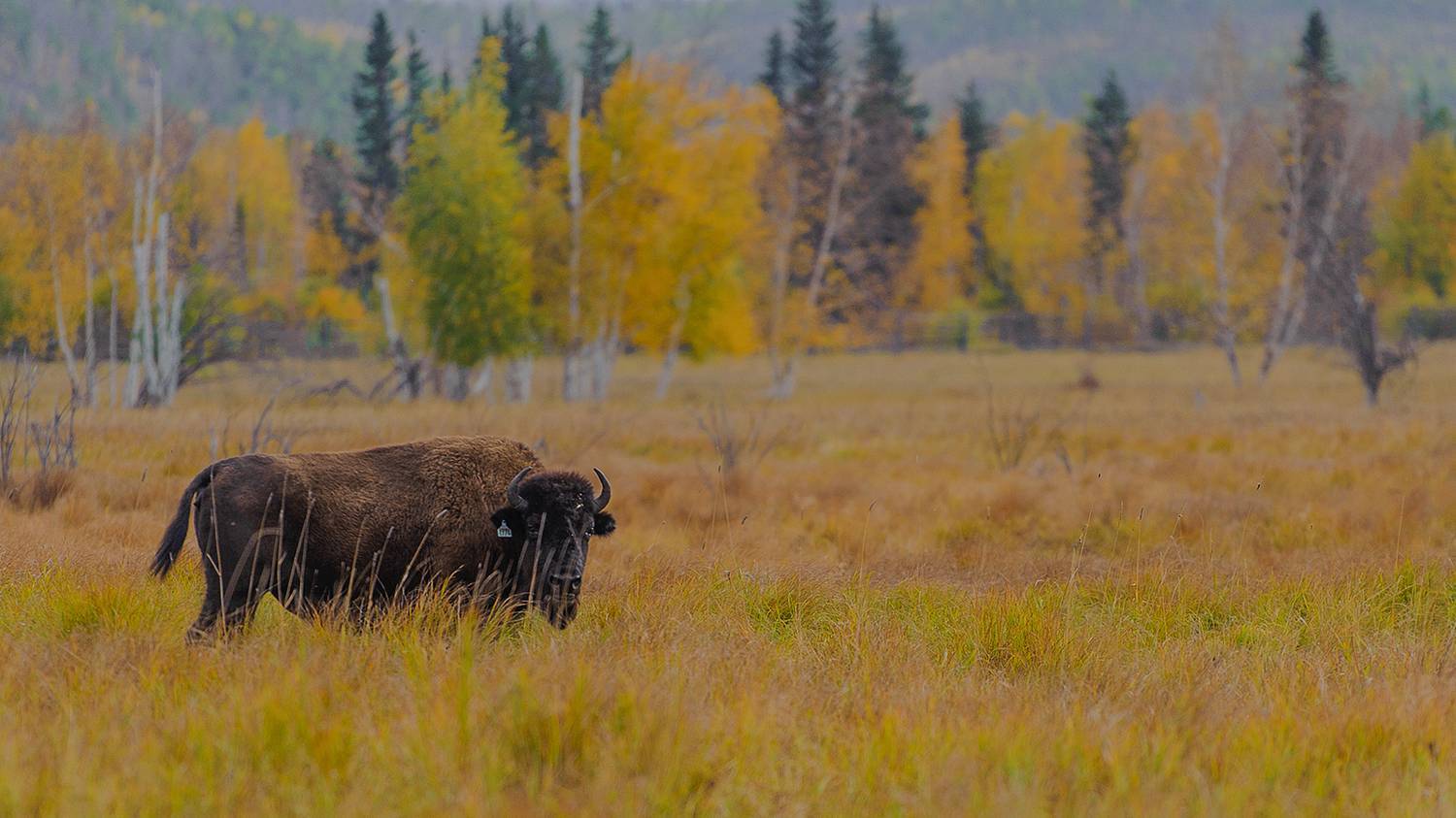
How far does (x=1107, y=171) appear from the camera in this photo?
61156 mm

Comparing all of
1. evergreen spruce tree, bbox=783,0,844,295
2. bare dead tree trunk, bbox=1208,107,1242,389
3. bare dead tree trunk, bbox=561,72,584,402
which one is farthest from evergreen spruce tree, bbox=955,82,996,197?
bare dead tree trunk, bbox=561,72,584,402

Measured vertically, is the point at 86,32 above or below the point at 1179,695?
above

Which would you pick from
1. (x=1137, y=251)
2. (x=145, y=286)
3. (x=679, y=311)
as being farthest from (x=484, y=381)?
(x=1137, y=251)

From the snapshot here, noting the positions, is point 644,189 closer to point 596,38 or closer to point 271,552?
point 596,38

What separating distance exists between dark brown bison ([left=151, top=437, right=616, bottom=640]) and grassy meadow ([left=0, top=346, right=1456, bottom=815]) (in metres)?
0.26

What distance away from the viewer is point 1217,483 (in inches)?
552

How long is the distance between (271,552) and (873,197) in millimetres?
33083

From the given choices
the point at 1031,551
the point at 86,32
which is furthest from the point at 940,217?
the point at 86,32

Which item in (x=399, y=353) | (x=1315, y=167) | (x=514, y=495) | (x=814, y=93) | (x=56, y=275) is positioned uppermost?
(x=814, y=93)

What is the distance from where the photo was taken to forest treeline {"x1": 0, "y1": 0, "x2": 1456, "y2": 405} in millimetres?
27922

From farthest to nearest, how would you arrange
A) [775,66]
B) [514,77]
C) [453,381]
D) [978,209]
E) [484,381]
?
[978,209] < [775,66] < [514,77] < [484,381] < [453,381]

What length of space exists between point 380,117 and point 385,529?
1492 inches

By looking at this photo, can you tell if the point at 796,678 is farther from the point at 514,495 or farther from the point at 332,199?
the point at 332,199

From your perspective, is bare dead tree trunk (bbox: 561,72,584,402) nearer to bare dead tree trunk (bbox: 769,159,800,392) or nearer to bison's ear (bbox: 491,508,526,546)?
bare dead tree trunk (bbox: 769,159,800,392)
